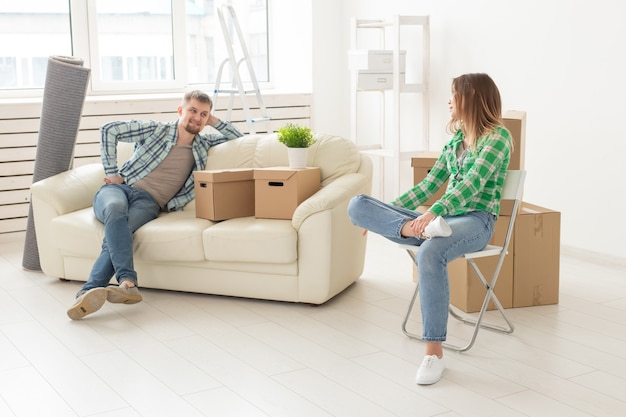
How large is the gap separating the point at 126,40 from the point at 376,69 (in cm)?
209

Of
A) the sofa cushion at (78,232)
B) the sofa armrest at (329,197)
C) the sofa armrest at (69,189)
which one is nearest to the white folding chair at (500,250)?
the sofa armrest at (329,197)

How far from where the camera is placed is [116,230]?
12.6ft

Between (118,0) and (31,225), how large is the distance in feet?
8.16

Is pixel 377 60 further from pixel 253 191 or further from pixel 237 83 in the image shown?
pixel 253 191

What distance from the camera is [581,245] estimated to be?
185 inches

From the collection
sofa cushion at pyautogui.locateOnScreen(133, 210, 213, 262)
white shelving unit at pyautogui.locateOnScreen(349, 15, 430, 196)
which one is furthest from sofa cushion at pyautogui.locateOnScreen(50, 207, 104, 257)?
white shelving unit at pyautogui.locateOnScreen(349, 15, 430, 196)

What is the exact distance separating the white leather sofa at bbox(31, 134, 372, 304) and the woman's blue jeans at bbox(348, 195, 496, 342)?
23.0 inches

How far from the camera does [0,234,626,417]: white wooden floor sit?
2721mm

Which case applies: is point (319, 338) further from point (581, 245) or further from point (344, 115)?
point (344, 115)

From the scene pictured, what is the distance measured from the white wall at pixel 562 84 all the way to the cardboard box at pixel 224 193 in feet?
5.93

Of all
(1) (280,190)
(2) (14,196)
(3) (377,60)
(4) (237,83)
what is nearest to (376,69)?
(3) (377,60)

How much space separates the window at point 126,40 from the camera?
612cm

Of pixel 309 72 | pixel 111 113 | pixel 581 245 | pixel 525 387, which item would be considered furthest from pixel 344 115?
pixel 525 387

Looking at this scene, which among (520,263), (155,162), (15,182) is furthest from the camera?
(15,182)
